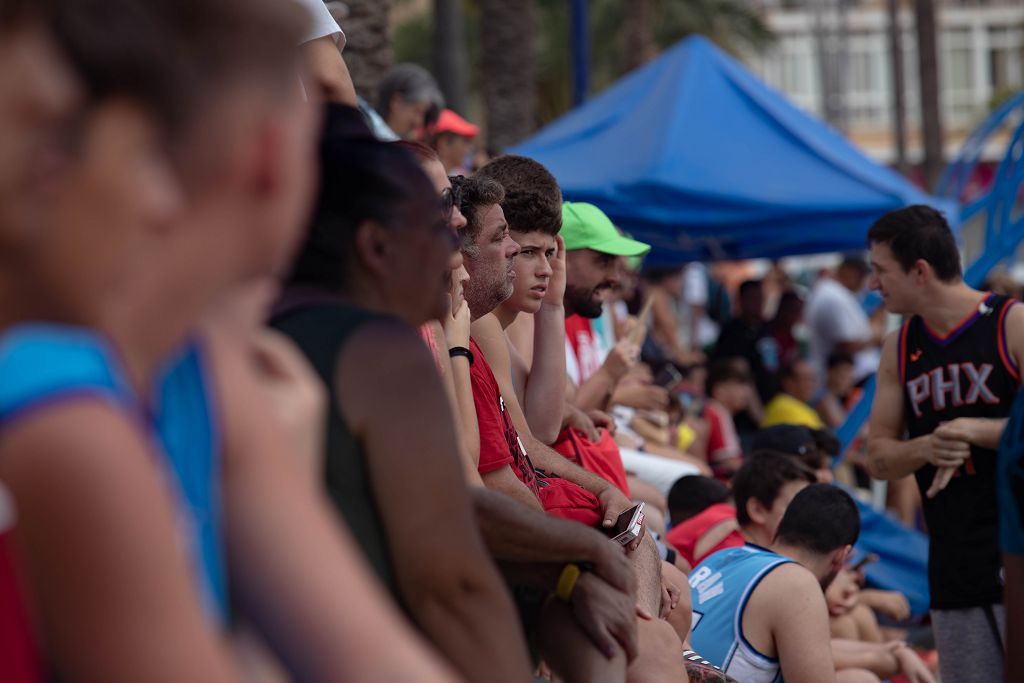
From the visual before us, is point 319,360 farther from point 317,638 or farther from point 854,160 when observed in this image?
point 854,160

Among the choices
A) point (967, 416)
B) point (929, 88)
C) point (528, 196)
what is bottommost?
point (929, 88)

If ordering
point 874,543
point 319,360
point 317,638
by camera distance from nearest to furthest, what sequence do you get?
point 317,638
point 319,360
point 874,543

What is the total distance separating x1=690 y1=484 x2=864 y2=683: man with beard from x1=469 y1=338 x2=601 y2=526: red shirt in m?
1.05

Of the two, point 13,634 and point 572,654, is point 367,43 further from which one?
point 13,634

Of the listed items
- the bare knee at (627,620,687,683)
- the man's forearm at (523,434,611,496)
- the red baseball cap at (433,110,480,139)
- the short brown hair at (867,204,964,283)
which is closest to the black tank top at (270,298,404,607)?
the bare knee at (627,620,687,683)

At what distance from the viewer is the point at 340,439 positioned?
196 cm

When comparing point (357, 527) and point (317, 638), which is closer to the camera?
point (317, 638)

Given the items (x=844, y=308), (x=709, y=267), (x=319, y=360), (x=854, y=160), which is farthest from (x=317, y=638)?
(x=709, y=267)

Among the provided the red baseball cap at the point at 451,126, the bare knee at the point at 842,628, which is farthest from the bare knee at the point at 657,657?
the red baseball cap at the point at 451,126

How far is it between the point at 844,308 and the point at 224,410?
12.5 meters

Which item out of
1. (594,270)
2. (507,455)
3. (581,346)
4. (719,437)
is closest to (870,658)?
(581,346)

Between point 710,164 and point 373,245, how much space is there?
8095 mm

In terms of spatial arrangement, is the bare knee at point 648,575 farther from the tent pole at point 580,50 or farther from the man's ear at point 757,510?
the tent pole at point 580,50

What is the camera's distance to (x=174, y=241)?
3.45 feet
